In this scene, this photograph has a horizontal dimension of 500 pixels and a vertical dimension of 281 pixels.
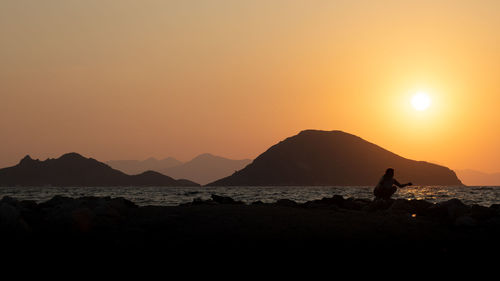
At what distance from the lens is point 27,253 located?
12500 millimetres

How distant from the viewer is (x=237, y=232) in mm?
14188

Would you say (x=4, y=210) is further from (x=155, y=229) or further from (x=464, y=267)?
(x=464, y=267)

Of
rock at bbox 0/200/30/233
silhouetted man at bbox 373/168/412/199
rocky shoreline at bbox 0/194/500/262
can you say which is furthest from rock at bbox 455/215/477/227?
rock at bbox 0/200/30/233

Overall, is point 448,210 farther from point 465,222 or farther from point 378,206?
point 378,206

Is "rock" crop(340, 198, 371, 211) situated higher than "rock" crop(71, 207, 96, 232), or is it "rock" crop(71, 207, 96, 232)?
"rock" crop(340, 198, 371, 211)

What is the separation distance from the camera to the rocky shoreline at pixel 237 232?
12.9m

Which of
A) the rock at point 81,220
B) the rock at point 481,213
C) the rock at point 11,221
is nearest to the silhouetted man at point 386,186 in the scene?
the rock at point 481,213

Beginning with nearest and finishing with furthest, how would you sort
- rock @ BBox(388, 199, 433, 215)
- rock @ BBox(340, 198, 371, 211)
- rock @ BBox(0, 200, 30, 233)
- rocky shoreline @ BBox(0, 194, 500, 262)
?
1. rocky shoreline @ BBox(0, 194, 500, 262)
2. rock @ BBox(0, 200, 30, 233)
3. rock @ BBox(388, 199, 433, 215)
4. rock @ BBox(340, 198, 371, 211)

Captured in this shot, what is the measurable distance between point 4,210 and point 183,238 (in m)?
4.59

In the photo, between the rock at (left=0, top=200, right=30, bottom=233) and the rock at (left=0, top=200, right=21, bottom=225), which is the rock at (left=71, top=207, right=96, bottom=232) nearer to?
the rock at (left=0, top=200, right=30, bottom=233)

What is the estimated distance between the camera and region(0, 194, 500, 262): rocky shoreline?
1294cm

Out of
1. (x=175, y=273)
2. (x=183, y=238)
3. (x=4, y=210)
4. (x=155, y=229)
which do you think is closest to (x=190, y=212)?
(x=155, y=229)

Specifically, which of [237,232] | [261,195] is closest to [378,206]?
[237,232]

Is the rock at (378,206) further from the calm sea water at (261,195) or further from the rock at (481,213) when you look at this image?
the calm sea water at (261,195)
